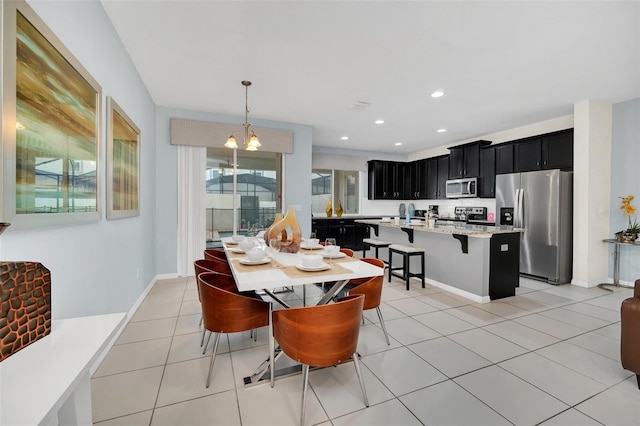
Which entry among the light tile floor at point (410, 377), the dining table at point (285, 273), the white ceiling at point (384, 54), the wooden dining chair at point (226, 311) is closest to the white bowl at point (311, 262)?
the dining table at point (285, 273)

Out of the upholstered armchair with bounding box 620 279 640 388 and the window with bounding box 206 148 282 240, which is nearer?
the upholstered armchair with bounding box 620 279 640 388

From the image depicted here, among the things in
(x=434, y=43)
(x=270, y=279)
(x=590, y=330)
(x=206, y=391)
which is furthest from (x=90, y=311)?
(x=590, y=330)

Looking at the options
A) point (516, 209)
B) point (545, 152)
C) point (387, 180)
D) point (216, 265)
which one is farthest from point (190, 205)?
point (545, 152)

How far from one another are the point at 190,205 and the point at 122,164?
1.97 m

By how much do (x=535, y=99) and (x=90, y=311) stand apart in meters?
5.39

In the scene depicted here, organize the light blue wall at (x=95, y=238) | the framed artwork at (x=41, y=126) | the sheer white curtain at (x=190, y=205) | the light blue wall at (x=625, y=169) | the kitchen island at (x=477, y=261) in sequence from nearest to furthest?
1. the framed artwork at (x=41, y=126)
2. the light blue wall at (x=95, y=238)
3. the kitchen island at (x=477, y=261)
4. the light blue wall at (x=625, y=169)
5. the sheer white curtain at (x=190, y=205)

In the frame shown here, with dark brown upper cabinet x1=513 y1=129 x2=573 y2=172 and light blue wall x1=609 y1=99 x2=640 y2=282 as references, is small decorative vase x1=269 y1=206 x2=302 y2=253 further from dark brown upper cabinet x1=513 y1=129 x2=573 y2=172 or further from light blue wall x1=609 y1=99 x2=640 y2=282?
light blue wall x1=609 y1=99 x2=640 y2=282

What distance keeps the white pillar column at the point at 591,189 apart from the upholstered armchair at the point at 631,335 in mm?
2725

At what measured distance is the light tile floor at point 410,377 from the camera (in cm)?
163

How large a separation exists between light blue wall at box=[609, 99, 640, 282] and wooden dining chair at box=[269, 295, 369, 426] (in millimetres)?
4802

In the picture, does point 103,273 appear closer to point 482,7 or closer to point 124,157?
point 124,157

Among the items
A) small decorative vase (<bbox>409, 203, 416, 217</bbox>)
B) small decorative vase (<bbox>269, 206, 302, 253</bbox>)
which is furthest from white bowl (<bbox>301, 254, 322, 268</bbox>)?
small decorative vase (<bbox>409, 203, 416, 217</bbox>)

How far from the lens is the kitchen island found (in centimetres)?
346

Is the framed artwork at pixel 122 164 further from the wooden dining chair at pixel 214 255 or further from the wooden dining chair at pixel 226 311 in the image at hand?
the wooden dining chair at pixel 226 311
